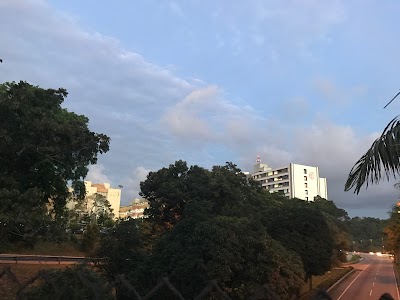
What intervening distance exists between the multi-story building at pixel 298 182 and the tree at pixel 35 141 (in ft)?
374

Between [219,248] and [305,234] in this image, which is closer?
[219,248]

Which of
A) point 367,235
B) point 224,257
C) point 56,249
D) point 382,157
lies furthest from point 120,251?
point 367,235

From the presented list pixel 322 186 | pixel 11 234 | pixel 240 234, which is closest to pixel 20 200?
pixel 11 234

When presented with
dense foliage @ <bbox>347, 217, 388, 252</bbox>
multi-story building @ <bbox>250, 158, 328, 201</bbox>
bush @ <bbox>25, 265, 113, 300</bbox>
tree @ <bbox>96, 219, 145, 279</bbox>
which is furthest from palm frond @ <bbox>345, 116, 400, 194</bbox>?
dense foliage @ <bbox>347, 217, 388, 252</bbox>

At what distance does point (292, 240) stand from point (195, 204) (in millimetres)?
10018

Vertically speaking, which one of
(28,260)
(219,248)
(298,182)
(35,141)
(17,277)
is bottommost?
(17,277)

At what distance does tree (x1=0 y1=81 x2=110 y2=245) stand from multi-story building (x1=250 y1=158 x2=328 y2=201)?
11402 centimetres

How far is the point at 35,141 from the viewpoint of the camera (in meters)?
17.4

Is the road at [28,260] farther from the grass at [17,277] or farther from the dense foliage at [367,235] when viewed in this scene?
the dense foliage at [367,235]

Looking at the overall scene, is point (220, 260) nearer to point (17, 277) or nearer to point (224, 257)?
point (224, 257)

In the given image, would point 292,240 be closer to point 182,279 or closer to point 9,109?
point 182,279

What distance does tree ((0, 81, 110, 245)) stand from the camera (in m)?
16.4

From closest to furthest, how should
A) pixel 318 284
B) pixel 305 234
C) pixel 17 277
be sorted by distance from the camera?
pixel 17 277 < pixel 305 234 < pixel 318 284

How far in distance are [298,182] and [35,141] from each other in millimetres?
122236
